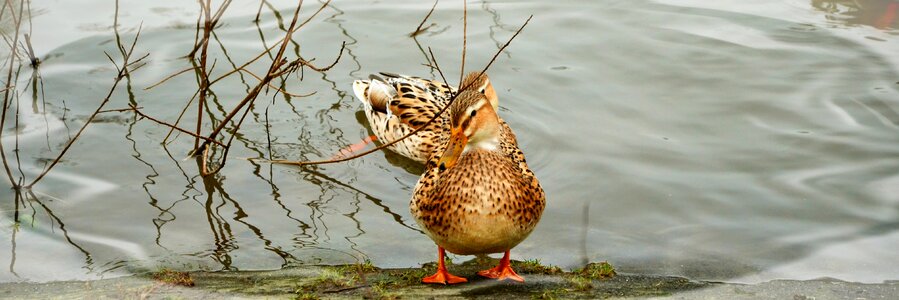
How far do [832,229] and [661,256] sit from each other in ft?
3.68

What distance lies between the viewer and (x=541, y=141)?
743 centimetres

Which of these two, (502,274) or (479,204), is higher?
(479,204)

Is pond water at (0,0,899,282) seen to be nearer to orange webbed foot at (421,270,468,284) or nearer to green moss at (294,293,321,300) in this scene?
orange webbed foot at (421,270,468,284)

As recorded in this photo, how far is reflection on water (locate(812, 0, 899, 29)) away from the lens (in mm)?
9125

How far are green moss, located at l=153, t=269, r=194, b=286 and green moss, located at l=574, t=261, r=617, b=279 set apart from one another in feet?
6.33

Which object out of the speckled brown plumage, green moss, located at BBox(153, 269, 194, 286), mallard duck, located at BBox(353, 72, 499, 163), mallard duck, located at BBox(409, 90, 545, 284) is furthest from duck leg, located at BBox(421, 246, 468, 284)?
mallard duck, located at BBox(353, 72, 499, 163)

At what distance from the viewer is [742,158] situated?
274 inches

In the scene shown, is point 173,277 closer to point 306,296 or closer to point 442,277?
point 306,296

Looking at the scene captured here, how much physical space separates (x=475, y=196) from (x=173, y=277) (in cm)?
152

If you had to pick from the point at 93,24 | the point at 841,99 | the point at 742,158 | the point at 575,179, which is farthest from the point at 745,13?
the point at 93,24

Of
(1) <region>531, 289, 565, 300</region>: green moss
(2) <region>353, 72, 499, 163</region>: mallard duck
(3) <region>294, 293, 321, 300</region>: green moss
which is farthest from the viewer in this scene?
(2) <region>353, 72, 499, 163</region>: mallard duck

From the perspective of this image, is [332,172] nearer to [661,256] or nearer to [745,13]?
[661,256]

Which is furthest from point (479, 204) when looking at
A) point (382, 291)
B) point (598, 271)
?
point (598, 271)

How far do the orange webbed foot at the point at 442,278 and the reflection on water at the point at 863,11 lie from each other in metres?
5.75
